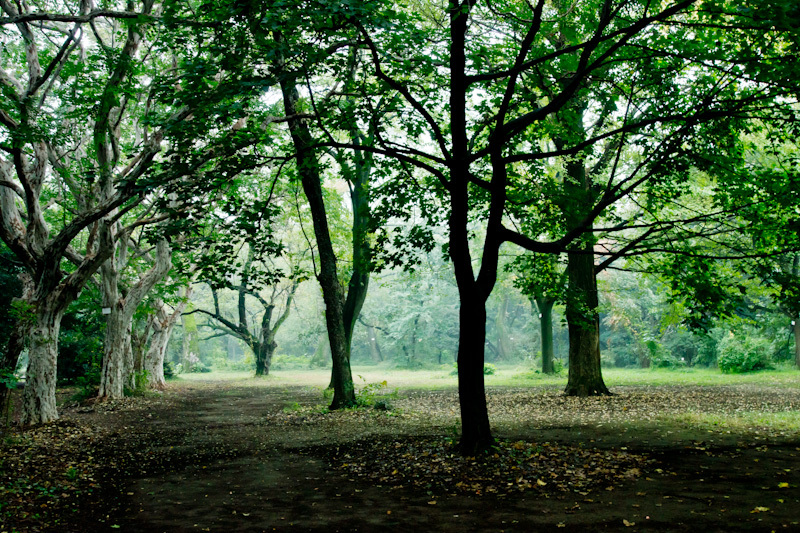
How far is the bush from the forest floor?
1867cm

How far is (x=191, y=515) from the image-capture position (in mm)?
6105

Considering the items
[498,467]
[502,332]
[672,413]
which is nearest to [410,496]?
[498,467]

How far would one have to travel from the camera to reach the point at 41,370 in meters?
12.9

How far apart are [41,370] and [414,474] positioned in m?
9.48

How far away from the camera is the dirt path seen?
5.41 metres

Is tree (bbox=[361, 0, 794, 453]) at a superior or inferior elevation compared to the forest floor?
superior

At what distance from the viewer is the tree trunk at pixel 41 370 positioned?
12781 millimetres

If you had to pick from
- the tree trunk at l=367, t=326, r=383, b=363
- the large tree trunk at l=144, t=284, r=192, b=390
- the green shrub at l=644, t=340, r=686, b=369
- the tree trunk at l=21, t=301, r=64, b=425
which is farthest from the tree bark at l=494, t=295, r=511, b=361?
the tree trunk at l=21, t=301, r=64, b=425

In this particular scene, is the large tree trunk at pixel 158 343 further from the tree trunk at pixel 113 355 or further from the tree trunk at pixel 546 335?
the tree trunk at pixel 546 335

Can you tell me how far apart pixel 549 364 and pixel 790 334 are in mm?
12546

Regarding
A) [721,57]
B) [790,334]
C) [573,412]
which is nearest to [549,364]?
[790,334]

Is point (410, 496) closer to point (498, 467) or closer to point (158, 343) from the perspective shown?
point (498, 467)

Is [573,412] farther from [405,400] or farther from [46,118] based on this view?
[46,118]

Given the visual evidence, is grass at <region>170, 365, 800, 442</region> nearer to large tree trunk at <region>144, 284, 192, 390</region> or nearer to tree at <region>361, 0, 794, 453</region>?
tree at <region>361, 0, 794, 453</region>
